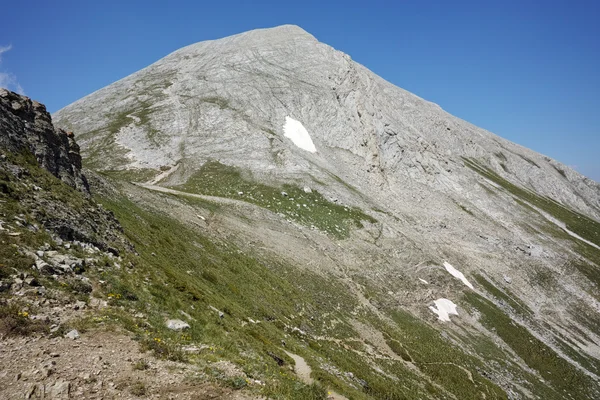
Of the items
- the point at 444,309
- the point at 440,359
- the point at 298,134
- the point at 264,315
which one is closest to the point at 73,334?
the point at 264,315

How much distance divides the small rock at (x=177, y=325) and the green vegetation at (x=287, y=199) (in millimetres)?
49021

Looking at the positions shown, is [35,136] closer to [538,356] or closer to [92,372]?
[92,372]

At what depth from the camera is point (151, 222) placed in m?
35.3

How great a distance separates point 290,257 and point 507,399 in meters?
31.5

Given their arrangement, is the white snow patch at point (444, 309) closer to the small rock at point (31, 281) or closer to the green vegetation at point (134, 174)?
the small rock at point (31, 281)

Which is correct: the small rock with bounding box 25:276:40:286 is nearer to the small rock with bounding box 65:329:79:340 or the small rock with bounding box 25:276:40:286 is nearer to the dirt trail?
the small rock with bounding box 65:329:79:340

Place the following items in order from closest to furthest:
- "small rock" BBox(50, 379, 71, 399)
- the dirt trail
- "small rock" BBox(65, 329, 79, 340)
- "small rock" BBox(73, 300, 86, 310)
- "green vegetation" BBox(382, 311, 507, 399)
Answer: "small rock" BBox(50, 379, 71, 399), "small rock" BBox(65, 329, 79, 340), "small rock" BBox(73, 300, 86, 310), the dirt trail, "green vegetation" BBox(382, 311, 507, 399)

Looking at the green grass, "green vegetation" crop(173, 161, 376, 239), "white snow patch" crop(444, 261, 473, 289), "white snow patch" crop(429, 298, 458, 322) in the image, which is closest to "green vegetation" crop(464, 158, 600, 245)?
"white snow patch" crop(444, 261, 473, 289)

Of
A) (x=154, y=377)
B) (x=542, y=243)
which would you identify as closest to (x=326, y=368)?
(x=154, y=377)

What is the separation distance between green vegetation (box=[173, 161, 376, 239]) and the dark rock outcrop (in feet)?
135

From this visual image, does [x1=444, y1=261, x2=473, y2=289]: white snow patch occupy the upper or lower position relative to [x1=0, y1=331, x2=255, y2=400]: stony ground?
upper

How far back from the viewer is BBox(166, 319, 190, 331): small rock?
1579 cm

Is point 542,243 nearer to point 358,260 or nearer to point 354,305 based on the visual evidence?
point 358,260

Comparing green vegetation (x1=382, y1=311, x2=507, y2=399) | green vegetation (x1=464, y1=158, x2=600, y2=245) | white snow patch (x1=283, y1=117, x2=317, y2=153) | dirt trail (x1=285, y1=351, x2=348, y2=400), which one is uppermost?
green vegetation (x1=464, y1=158, x2=600, y2=245)
